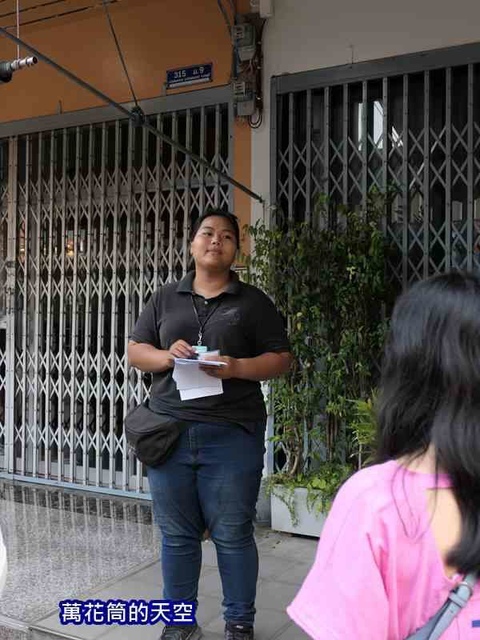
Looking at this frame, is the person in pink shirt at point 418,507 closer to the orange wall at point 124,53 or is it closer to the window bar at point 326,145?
the window bar at point 326,145

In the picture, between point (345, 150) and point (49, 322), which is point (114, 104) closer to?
point (345, 150)

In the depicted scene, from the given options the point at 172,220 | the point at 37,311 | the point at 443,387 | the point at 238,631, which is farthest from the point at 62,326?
the point at 443,387

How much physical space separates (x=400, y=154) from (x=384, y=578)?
3.93 meters

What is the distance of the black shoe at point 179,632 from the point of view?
2939mm

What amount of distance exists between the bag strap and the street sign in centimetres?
470

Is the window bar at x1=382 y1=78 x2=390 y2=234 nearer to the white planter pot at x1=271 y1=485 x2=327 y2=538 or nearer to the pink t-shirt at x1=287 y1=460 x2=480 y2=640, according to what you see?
the white planter pot at x1=271 y1=485 x2=327 y2=538

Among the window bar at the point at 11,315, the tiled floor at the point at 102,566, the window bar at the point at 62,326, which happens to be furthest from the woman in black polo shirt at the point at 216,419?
the window bar at the point at 11,315

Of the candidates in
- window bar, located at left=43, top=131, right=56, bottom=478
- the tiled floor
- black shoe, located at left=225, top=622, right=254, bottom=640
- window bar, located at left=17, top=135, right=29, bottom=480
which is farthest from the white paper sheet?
window bar, located at left=17, top=135, right=29, bottom=480

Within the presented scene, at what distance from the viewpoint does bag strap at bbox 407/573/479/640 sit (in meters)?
1.04

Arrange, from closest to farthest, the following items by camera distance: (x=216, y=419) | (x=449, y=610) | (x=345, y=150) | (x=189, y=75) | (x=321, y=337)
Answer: (x=449, y=610) → (x=216, y=419) → (x=321, y=337) → (x=345, y=150) → (x=189, y=75)

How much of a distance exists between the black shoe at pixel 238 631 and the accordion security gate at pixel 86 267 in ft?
8.79

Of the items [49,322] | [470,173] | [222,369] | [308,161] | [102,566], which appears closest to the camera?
[222,369]

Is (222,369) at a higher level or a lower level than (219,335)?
lower

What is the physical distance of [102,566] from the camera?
4031 mm
